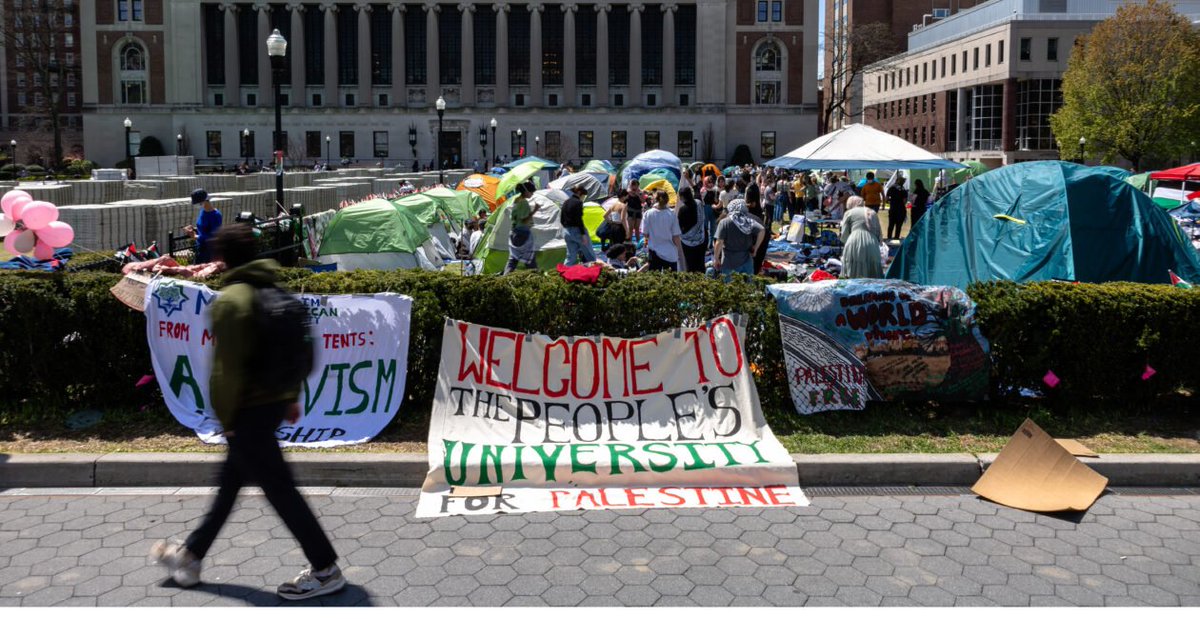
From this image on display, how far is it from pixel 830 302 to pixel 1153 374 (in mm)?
2680

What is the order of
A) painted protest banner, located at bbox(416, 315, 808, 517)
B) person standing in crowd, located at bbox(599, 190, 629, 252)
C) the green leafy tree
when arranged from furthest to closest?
the green leafy tree < person standing in crowd, located at bbox(599, 190, 629, 252) < painted protest banner, located at bbox(416, 315, 808, 517)

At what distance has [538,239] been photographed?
62.1ft

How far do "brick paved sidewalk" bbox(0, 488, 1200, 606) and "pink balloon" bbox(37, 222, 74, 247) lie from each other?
11.3 feet

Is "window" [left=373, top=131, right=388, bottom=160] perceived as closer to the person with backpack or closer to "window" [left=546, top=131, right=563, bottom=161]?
"window" [left=546, top=131, right=563, bottom=161]

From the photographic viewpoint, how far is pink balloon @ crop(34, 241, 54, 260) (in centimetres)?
999

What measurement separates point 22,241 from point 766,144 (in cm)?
9322

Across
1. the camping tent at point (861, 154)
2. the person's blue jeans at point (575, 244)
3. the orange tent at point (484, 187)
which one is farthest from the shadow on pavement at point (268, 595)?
the orange tent at point (484, 187)

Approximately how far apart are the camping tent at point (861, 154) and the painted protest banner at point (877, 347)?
1041 cm

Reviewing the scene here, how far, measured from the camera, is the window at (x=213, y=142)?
9988cm

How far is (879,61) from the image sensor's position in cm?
10200

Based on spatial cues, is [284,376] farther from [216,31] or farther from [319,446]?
[216,31]

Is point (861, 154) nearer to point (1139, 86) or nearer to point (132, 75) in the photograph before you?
point (1139, 86)

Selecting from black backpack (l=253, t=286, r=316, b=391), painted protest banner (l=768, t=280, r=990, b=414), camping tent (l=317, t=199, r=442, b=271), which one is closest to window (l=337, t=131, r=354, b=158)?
camping tent (l=317, t=199, r=442, b=271)
